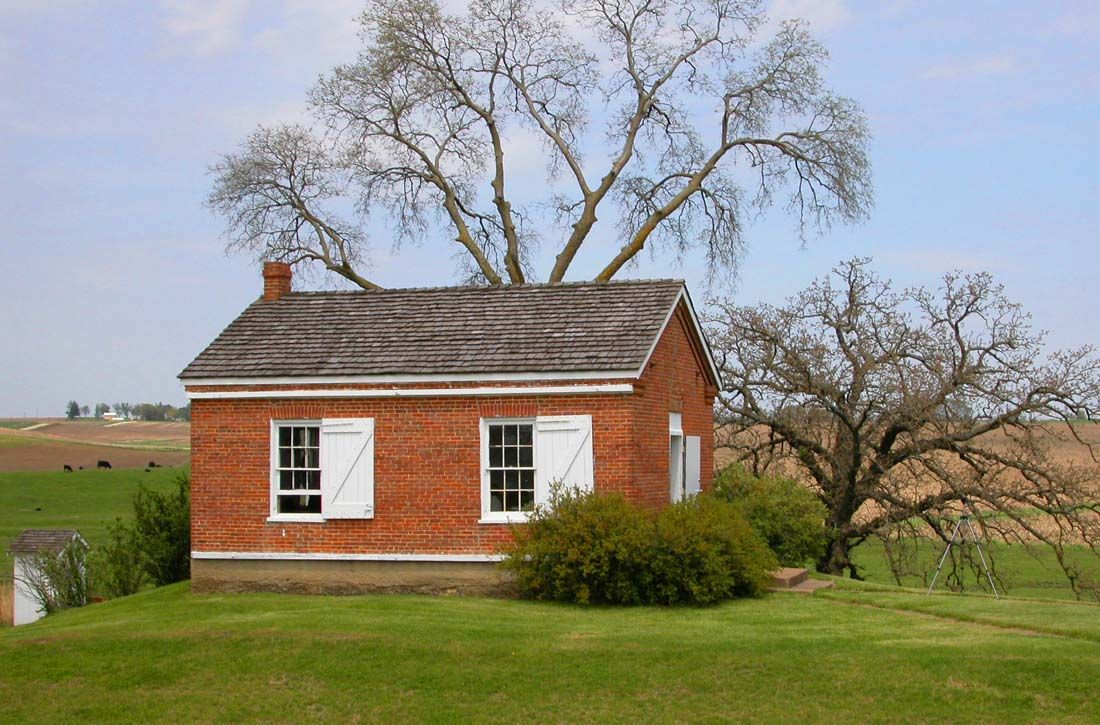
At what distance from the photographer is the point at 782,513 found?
76.6ft

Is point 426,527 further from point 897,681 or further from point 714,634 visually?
point 897,681

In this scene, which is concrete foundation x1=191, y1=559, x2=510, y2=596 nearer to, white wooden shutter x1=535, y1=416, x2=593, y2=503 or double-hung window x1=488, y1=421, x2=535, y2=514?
double-hung window x1=488, y1=421, x2=535, y2=514

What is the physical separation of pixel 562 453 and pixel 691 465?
4.16 meters

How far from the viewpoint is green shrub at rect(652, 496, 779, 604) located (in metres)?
18.3

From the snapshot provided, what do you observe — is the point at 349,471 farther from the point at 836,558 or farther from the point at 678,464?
the point at 836,558

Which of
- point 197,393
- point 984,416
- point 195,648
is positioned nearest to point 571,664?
point 195,648

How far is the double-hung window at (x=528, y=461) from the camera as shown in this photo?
19.6 metres

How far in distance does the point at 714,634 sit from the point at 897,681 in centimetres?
274

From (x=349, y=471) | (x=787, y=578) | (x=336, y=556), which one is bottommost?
(x=787, y=578)

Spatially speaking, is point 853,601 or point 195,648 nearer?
point 195,648

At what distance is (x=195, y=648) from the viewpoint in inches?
636

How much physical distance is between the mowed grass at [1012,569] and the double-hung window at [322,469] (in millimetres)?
14027

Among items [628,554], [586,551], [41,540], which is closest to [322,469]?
[586,551]

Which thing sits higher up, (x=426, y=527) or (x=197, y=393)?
(x=197, y=393)
